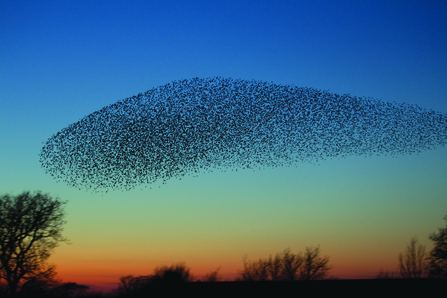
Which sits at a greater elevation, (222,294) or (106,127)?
(106,127)

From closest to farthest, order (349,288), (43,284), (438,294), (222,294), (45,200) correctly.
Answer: (438,294), (349,288), (222,294), (43,284), (45,200)

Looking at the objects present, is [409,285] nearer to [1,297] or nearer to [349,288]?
[349,288]

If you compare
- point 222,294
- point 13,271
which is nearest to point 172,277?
point 222,294

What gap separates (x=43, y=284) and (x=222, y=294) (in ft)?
52.5

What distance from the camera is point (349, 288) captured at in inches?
1267

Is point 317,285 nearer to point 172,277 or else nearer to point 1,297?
point 172,277

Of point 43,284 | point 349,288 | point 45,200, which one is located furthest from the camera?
point 45,200

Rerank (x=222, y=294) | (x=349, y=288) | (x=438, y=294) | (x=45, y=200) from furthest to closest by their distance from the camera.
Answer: (x=45, y=200), (x=222, y=294), (x=349, y=288), (x=438, y=294)

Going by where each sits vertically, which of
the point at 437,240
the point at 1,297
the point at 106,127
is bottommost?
the point at 1,297

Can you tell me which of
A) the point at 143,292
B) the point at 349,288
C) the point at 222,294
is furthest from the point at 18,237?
the point at 349,288

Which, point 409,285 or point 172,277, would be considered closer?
point 409,285

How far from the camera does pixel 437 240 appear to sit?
135ft

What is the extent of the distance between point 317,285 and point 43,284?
77.7 ft

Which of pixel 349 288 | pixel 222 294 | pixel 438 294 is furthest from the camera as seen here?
pixel 222 294
